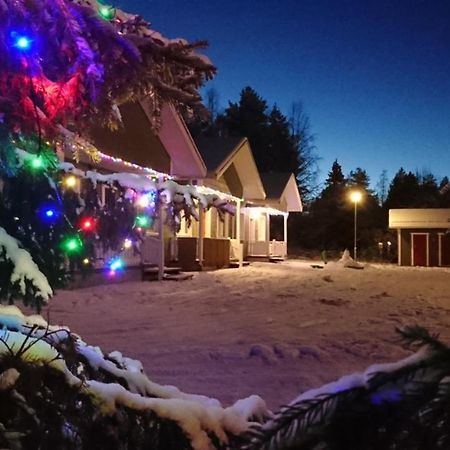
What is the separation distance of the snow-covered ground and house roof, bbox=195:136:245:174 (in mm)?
11639

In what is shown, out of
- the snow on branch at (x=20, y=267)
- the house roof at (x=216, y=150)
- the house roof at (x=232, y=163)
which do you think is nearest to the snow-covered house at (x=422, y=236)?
the house roof at (x=232, y=163)

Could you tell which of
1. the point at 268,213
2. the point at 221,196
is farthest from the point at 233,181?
the point at 221,196

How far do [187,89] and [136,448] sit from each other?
265cm

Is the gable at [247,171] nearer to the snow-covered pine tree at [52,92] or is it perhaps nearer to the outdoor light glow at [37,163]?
the snow-covered pine tree at [52,92]

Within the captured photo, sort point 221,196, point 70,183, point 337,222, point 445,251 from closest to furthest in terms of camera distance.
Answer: point 70,183 < point 221,196 < point 445,251 < point 337,222

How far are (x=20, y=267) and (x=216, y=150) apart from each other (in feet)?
81.7

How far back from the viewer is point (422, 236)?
37750 mm

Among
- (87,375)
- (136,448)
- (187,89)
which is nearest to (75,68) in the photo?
(187,89)

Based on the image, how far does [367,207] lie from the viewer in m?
51.6

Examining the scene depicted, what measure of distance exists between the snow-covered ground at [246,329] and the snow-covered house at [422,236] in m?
23.2

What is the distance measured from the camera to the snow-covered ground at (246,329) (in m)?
5.89

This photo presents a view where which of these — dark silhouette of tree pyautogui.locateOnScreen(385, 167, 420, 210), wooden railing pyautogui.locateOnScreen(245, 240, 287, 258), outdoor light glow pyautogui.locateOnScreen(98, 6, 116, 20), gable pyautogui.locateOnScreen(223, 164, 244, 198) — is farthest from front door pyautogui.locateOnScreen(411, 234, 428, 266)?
outdoor light glow pyautogui.locateOnScreen(98, 6, 116, 20)

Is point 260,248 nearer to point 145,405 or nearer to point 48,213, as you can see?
point 48,213

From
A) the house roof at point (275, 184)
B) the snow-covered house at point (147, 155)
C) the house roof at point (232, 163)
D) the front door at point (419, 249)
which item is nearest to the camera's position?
the snow-covered house at point (147, 155)
